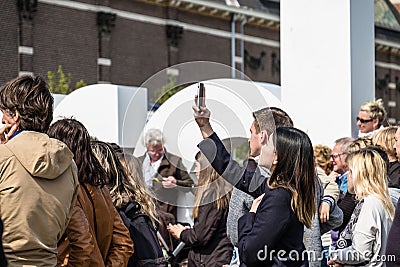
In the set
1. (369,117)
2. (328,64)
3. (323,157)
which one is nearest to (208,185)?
(323,157)

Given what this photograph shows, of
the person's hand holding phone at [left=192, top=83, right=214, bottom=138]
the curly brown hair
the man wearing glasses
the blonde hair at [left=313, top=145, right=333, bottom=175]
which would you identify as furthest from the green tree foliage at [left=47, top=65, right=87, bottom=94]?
the curly brown hair

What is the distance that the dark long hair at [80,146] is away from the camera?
454cm

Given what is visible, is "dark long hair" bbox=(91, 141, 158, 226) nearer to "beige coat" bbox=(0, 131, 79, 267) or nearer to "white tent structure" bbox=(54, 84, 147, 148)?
"beige coat" bbox=(0, 131, 79, 267)

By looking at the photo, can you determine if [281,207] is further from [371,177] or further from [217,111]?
[371,177]

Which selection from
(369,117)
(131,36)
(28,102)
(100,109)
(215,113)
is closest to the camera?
(28,102)

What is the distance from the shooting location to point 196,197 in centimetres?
556

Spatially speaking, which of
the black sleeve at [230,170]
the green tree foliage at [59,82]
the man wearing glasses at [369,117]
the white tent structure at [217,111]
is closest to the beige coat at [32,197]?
the black sleeve at [230,170]

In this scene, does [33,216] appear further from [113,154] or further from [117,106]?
[117,106]

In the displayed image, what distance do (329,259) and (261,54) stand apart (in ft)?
109

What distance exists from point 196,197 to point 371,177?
4.00ft

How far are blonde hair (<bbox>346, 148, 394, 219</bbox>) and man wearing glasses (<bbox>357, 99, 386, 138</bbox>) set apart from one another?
6.94ft

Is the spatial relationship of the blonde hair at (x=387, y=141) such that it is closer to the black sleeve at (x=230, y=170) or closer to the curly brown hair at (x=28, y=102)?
the black sleeve at (x=230, y=170)

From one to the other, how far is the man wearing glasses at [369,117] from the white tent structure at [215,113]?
8.87 feet

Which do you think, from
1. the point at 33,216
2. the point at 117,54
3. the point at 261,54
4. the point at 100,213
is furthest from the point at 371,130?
the point at 261,54
